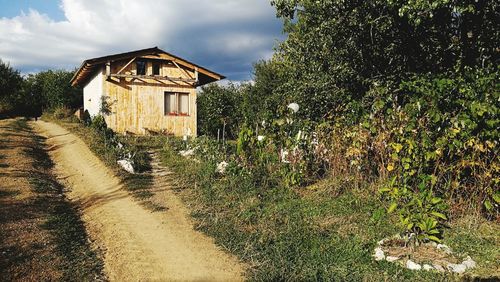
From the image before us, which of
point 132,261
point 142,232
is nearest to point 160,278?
point 132,261

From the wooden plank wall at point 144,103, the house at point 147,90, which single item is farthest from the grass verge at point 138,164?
the house at point 147,90

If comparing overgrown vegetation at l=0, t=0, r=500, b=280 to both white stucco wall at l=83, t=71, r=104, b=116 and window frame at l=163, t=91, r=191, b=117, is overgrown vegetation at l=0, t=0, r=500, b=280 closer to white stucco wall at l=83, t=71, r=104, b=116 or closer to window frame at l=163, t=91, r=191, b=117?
window frame at l=163, t=91, r=191, b=117

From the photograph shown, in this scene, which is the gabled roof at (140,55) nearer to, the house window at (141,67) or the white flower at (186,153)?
the house window at (141,67)

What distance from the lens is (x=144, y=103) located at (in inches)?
766

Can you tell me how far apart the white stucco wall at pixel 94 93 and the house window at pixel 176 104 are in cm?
329

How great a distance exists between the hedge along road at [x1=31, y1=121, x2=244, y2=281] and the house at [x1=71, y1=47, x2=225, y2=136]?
9255 mm

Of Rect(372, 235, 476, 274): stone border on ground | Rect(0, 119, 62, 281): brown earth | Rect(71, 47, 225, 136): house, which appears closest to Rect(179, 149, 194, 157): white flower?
Rect(0, 119, 62, 281): brown earth

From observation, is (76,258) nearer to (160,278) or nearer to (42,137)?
(160,278)

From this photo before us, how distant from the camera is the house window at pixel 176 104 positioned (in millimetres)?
20172

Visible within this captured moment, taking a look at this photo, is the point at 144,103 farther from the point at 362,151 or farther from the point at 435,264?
the point at 435,264

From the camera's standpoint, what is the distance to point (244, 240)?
6020 millimetres

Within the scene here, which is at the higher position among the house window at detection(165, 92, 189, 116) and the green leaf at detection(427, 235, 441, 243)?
the house window at detection(165, 92, 189, 116)

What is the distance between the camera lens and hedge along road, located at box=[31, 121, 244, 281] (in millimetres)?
5023

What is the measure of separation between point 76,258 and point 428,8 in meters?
6.98
